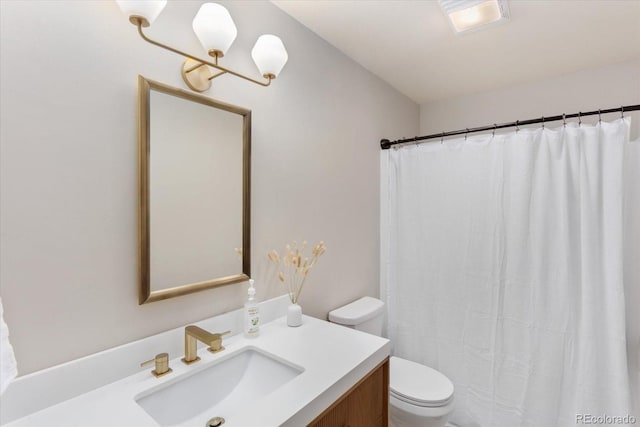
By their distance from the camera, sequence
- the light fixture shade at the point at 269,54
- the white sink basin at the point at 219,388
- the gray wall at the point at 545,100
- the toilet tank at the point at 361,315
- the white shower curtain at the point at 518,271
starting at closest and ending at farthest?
the white sink basin at the point at 219,388 < the light fixture shade at the point at 269,54 < the white shower curtain at the point at 518,271 < the toilet tank at the point at 361,315 < the gray wall at the point at 545,100

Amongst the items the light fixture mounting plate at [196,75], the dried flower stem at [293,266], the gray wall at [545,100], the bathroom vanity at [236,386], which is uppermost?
the gray wall at [545,100]

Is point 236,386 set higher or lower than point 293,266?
lower

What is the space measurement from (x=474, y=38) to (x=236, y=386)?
7.03 feet

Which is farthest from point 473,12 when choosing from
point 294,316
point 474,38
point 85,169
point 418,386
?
point 418,386

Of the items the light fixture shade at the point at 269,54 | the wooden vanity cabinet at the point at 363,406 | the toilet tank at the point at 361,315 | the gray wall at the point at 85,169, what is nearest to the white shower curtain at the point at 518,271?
the toilet tank at the point at 361,315

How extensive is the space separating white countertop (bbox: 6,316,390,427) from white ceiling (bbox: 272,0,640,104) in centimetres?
153

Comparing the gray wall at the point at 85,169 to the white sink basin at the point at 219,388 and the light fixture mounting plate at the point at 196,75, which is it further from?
the white sink basin at the point at 219,388

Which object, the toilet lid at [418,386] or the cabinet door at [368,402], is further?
the toilet lid at [418,386]

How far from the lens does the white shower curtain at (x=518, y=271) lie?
1654 mm

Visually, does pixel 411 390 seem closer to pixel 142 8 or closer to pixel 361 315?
pixel 361 315

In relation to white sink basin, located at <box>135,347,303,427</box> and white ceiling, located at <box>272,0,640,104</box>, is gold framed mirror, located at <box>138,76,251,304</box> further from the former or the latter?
white ceiling, located at <box>272,0,640,104</box>

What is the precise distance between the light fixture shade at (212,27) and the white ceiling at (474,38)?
574 mm

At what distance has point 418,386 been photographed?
1.66m

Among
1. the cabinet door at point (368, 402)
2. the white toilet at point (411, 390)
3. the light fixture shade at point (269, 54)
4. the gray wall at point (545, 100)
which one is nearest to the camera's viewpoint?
the cabinet door at point (368, 402)
